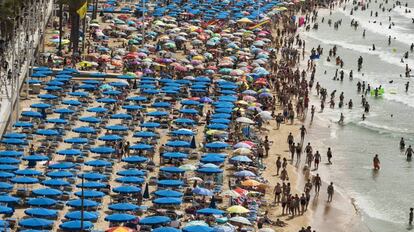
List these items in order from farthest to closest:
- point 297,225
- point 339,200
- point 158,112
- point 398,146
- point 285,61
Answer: point 285,61 < point 398,146 < point 158,112 < point 339,200 < point 297,225

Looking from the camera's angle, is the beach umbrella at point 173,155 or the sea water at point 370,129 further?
the sea water at point 370,129

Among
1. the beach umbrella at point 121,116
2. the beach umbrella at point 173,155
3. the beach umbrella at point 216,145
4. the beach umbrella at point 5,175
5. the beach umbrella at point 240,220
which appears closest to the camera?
the beach umbrella at point 240,220

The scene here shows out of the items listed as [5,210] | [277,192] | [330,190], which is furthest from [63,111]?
[5,210]

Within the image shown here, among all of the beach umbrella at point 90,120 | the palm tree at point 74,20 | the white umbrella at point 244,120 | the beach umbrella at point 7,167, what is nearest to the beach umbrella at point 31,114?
the beach umbrella at point 90,120

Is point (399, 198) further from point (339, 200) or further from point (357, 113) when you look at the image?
point (357, 113)

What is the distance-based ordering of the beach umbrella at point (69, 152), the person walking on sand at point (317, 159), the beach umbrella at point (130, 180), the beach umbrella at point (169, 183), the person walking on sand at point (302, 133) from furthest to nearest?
the person walking on sand at point (302, 133), the person walking on sand at point (317, 159), the beach umbrella at point (69, 152), the beach umbrella at point (169, 183), the beach umbrella at point (130, 180)

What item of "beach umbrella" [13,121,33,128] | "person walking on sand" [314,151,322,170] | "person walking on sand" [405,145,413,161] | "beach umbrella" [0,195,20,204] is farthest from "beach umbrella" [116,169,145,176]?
"person walking on sand" [405,145,413,161]

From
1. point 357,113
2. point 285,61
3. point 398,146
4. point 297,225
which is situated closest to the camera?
point 297,225

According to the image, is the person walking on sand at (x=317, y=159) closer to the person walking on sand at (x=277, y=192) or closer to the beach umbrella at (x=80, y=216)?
the person walking on sand at (x=277, y=192)

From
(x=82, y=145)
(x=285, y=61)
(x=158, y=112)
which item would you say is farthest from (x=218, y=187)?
(x=285, y=61)
